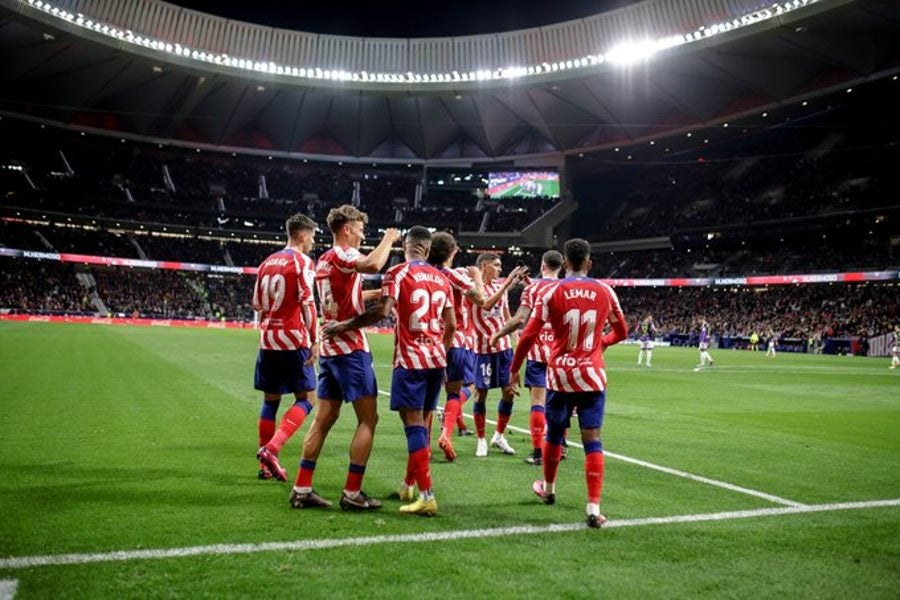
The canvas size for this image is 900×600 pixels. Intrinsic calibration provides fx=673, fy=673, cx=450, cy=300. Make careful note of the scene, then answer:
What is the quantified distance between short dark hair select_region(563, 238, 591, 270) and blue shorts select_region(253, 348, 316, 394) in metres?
2.89

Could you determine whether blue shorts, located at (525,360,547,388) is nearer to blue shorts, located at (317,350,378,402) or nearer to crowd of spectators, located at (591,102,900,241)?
blue shorts, located at (317,350,378,402)

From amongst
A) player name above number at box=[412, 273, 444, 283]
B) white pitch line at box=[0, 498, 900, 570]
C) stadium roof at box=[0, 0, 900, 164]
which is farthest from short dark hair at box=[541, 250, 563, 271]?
stadium roof at box=[0, 0, 900, 164]

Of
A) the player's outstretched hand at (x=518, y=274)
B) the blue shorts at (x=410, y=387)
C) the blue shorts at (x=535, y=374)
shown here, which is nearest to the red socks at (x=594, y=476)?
the blue shorts at (x=410, y=387)

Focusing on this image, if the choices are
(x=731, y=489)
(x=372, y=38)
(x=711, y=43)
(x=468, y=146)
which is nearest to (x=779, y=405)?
(x=731, y=489)

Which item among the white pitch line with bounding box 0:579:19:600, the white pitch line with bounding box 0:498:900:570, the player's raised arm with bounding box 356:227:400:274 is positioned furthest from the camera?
the player's raised arm with bounding box 356:227:400:274

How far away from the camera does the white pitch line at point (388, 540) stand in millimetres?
4141

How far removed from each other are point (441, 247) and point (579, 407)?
6.11ft

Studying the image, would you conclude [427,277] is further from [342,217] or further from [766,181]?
[766,181]

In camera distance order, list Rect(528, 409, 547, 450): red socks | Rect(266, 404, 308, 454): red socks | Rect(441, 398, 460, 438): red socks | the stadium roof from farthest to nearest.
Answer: the stadium roof
Rect(441, 398, 460, 438): red socks
Rect(528, 409, 547, 450): red socks
Rect(266, 404, 308, 454): red socks

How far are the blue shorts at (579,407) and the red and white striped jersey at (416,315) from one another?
3.33 feet

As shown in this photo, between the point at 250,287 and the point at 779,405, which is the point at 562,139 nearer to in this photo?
the point at 250,287

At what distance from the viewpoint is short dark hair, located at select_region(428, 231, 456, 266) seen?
240 inches

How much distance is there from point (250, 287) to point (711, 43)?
45475 mm

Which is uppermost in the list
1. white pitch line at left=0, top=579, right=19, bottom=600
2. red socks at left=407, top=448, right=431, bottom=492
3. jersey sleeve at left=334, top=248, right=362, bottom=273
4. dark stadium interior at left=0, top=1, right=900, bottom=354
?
dark stadium interior at left=0, top=1, right=900, bottom=354
